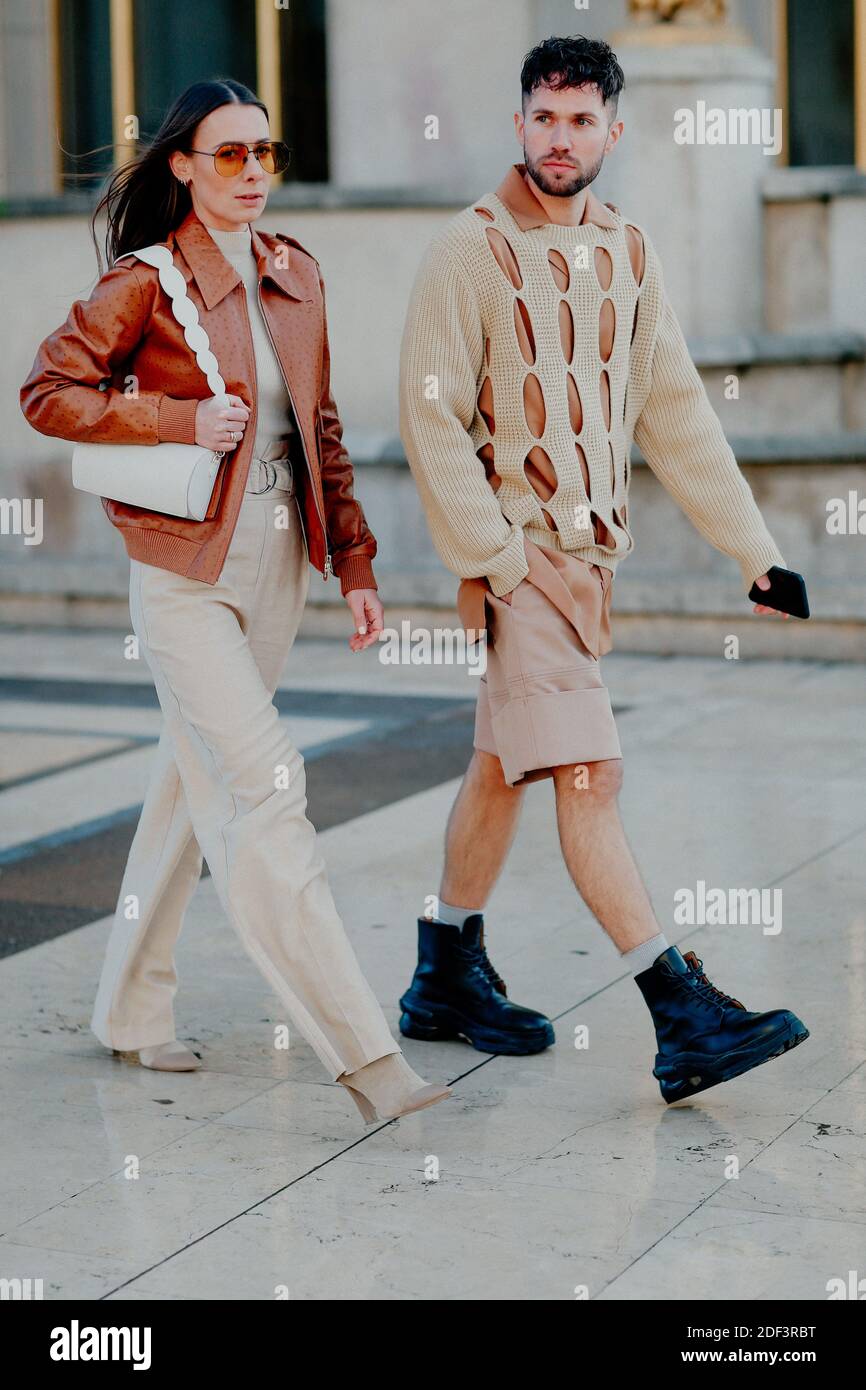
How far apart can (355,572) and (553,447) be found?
0.49m

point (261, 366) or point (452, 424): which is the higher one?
point (261, 366)

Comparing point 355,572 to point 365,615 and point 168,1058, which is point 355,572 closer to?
point 365,615

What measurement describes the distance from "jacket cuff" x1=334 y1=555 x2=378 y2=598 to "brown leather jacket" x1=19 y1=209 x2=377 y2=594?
0.14 metres

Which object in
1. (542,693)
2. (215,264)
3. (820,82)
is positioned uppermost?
(820,82)

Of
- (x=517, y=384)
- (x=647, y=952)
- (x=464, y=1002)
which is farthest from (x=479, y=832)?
(x=517, y=384)

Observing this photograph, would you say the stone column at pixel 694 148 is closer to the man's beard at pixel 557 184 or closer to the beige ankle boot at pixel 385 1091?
the man's beard at pixel 557 184

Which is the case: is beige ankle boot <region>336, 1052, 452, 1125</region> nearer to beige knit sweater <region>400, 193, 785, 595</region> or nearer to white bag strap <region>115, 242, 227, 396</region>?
beige knit sweater <region>400, 193, 785, 595</region>

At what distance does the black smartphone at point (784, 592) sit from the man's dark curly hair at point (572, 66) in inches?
41.5

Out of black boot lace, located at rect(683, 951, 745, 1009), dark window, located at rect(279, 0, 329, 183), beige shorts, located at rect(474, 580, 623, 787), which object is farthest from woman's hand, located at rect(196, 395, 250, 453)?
dark window, located at rect(279, 0, 329, 183)

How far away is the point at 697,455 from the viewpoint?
4770mm
